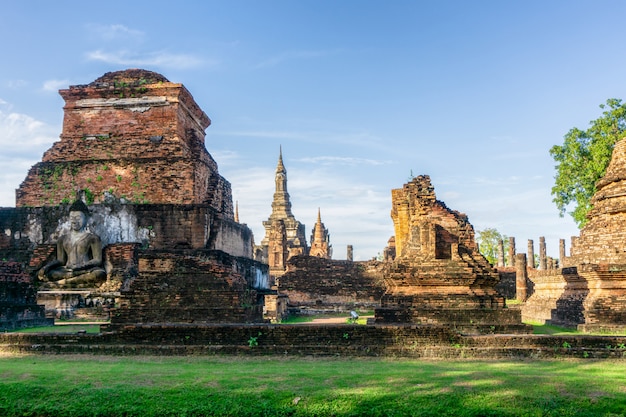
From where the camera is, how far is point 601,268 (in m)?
14.2

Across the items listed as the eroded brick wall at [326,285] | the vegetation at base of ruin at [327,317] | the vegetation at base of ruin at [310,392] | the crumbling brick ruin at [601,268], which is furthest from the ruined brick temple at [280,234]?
the vegetation at base of ruin at [310,392]

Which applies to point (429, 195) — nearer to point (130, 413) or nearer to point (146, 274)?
point (146, 274)

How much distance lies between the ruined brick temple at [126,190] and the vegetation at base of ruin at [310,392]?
6.04 m

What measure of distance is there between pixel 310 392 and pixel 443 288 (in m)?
7.60

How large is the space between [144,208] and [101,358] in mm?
6116

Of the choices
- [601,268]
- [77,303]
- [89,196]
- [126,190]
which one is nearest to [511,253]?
[601,268]

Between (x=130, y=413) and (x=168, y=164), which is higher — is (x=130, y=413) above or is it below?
below

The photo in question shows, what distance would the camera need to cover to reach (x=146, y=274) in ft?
41.7

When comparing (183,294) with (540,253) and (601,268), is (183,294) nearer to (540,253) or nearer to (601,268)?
(601,268)

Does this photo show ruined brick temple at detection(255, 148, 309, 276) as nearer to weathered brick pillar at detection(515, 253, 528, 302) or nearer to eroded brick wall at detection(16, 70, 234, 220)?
weathered brick pillar at detection(515, 253, 528, 302)

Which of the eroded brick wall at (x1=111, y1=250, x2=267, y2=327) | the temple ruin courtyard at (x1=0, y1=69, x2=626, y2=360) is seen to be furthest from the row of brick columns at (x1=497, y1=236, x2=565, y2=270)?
the eroded brick wall at (x1=111, y1=250, x2=267, y2=327)

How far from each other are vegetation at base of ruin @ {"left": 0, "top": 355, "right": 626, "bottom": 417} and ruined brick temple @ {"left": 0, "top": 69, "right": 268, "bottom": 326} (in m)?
6.04

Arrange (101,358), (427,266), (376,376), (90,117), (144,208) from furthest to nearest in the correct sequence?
(90,117), (144,208), (427,266), (101,358), (376,376)

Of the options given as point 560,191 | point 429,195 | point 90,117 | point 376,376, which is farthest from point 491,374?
point 560,191
